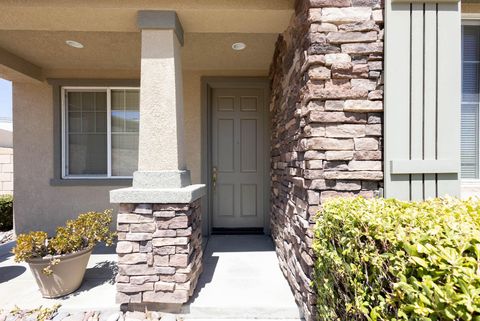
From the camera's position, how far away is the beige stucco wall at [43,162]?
3.92 meters

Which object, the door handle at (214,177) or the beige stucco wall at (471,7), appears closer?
the beige stucco wall at (471,7)

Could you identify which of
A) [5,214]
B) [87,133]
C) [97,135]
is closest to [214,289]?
[97,135]

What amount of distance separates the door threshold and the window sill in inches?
65.9

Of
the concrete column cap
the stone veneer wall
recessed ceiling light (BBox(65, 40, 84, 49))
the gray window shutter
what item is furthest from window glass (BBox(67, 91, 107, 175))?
the gray window shutter

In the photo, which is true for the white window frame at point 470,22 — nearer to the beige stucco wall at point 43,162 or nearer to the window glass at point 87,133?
the beige stucco wall at point 43,162

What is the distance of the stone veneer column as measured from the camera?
2078mm

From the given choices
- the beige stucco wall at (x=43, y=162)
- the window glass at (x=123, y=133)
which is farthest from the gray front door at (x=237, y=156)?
the window glass at (x=123, y=133)

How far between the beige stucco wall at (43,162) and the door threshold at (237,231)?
96 cm

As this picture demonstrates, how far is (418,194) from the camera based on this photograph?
1.86m

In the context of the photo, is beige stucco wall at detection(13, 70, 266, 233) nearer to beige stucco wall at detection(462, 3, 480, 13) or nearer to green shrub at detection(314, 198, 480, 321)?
beige stucco wall at detection(462, 3, 480, 13)

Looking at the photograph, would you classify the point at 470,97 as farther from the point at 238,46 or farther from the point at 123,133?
the point at 123,133

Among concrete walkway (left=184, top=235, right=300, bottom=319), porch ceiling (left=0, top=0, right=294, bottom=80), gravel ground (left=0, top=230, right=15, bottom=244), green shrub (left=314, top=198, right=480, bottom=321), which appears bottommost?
gravel ground (left=0, top=230, right=15, bottom=244)

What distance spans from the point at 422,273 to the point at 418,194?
1143mm

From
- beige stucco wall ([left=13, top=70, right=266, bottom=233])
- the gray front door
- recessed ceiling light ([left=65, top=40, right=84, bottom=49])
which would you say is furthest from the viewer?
the gray front door
